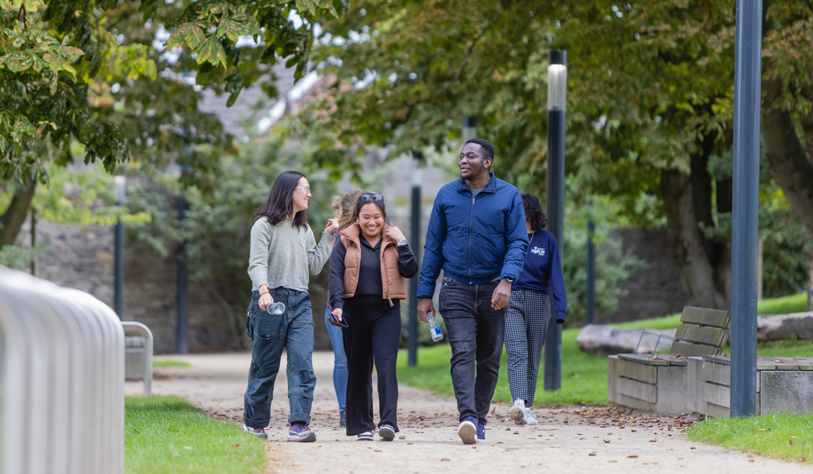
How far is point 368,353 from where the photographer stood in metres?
6.11

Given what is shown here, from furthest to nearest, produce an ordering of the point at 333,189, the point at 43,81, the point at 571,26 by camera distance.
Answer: the point at 333,189 → the point at 571,26 → the point at 43,81

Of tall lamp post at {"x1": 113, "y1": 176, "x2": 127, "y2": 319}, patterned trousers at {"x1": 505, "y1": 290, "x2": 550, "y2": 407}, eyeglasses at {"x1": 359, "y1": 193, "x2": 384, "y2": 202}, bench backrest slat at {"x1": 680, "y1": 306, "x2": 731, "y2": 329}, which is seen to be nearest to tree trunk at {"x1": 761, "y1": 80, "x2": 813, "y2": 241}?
bench backrest slat at {"x1": 680, "y1": 306, "x2": 731, "y2": 329}

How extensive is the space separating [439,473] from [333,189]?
1733cm

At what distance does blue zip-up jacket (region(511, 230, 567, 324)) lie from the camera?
24.7 ft

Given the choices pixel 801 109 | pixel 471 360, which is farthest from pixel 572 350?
pixel 471 360

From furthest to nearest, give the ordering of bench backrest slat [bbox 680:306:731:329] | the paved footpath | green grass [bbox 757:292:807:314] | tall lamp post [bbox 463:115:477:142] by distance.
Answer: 1. green grass [bbox 757:292:807:314]
2. tall lamp post [bbox 463:115:477:142]
3. bench backrest slat [bbox 680:306:731:329]
4. the paved footpath

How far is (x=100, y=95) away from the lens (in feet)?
45.8

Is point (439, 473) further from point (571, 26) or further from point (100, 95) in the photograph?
point (100, 95)

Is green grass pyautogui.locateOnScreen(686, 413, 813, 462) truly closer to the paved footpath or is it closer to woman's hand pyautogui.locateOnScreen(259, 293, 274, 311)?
the paved footpath

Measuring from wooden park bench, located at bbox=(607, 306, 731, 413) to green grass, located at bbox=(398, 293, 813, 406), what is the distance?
0.73m

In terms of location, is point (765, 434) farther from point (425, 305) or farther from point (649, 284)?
point (649, 284)

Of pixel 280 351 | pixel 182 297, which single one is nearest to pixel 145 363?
pixel 280 351

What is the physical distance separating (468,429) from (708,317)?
3.41 metres

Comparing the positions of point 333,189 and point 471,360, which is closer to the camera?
point 471,360
